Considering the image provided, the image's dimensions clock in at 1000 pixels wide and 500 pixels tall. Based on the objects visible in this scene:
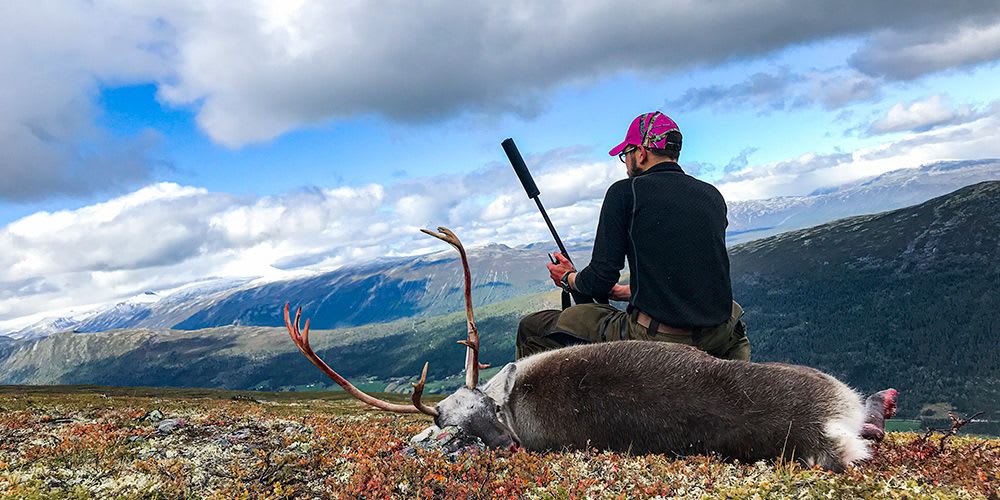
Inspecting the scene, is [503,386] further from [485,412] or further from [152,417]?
[152,417]

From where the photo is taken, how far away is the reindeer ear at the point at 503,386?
8.90 m

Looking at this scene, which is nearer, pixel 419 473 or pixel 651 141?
pixel 419 473

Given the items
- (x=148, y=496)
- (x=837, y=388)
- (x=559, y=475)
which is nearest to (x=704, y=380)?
(x=837, y=388)

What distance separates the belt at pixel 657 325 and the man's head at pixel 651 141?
2281 millimetres

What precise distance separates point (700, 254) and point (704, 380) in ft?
6.03

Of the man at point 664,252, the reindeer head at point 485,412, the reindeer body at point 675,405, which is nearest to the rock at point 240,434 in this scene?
the reindeer head at point 485,412

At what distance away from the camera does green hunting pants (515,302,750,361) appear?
9.02 m

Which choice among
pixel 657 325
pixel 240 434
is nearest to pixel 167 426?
pixel 240 434

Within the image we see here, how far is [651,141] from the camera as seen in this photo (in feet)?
30.1

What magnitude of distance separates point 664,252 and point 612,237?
0.80 meters

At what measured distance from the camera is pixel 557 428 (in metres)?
8.48

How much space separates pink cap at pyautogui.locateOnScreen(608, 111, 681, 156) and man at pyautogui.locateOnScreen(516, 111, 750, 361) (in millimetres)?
16

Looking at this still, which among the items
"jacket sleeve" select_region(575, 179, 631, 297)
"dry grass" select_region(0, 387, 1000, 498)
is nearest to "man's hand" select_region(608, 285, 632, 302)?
"jacket sleeve" select_region(575, 179, 631, 297)

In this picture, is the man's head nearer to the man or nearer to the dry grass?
the man
